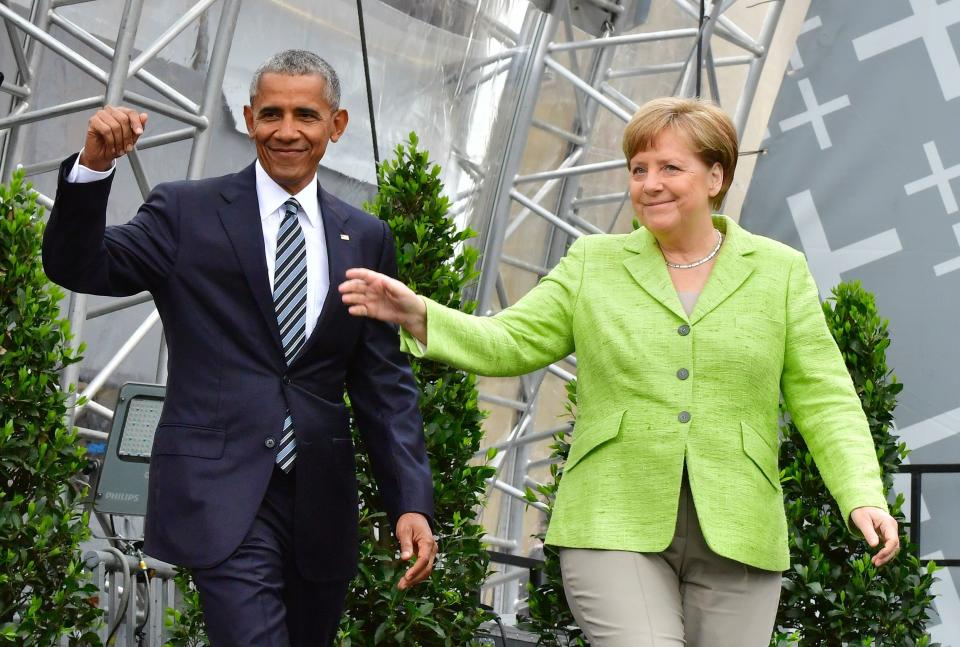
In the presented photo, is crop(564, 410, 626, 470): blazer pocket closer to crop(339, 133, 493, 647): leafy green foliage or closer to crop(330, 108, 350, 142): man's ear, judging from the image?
crop(330, 108, 350, 142): man's ear

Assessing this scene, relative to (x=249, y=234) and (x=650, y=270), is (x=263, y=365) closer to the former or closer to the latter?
(x=249, y=234)

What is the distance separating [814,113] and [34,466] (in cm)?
606

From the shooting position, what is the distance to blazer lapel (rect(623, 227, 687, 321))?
2.43 meters

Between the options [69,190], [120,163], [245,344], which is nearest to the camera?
[69,190]

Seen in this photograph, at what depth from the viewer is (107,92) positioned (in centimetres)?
589

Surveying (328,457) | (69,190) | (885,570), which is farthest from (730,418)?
(885,570)

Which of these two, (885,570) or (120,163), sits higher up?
(120,163)

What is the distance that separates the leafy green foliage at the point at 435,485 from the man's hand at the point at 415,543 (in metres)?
1.20

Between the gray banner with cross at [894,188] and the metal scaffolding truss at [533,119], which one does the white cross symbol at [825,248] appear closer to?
the gray banner with cross at [894,188]

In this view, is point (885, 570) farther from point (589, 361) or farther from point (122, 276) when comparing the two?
point (122, 276)

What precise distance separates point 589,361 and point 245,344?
0.67m

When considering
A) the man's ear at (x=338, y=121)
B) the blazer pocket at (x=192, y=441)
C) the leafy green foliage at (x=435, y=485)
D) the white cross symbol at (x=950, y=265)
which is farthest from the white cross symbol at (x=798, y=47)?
the blazer pocket at (x=192, y=441)

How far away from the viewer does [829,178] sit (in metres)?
8.28

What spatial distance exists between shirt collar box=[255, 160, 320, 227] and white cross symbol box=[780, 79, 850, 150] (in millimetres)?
6241
